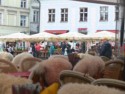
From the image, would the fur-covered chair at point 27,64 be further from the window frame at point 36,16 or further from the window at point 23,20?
the window at point 23,20

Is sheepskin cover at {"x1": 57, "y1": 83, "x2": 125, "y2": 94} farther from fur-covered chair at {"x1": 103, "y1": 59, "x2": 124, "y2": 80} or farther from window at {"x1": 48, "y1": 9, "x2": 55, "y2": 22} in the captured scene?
window at {"x1": 48, "y1": 9, "x2": 55, "y2": 22}

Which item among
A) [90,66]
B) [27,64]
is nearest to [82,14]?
Result: [27,64]

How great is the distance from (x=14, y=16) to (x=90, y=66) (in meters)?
39.2

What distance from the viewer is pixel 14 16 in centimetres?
4259

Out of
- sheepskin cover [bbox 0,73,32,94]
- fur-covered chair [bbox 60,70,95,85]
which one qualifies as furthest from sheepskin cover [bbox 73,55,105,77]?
sheepskin cover [bbox 0,73,32,94]

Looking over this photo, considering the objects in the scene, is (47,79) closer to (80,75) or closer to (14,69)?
(80,75)

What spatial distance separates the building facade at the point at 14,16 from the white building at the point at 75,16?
367cm


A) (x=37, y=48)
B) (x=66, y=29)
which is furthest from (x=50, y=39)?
(x=66, y=29)

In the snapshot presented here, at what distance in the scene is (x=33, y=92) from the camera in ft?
7.00

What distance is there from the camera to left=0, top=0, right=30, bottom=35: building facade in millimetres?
41500

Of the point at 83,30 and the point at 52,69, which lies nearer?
the point at 52,69

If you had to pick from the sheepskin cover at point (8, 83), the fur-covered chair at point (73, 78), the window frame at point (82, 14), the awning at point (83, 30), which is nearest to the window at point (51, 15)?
the window frame at point (82, 14)

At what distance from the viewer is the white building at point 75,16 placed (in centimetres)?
3581

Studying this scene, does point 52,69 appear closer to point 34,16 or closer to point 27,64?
point 27,64
